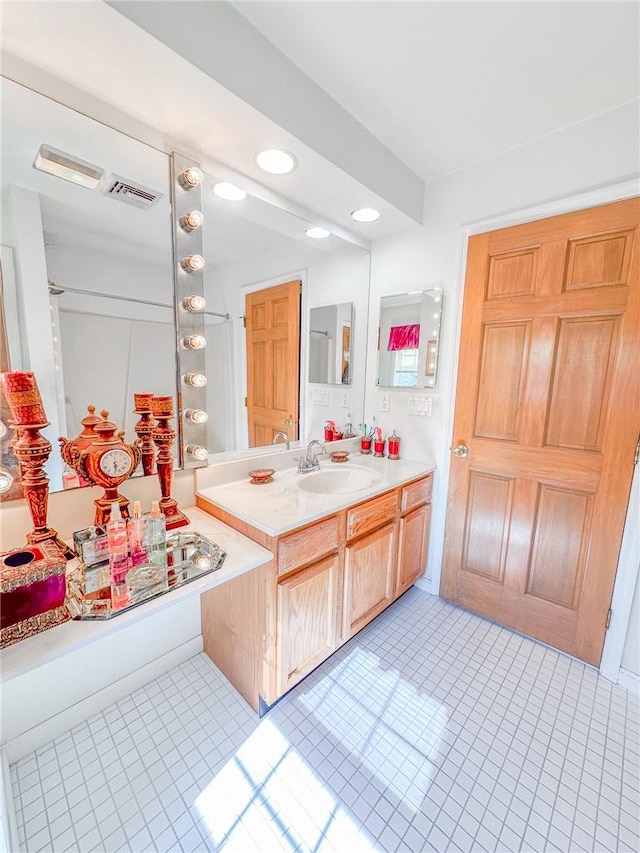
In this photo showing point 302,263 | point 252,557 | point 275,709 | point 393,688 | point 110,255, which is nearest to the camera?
point 252,557

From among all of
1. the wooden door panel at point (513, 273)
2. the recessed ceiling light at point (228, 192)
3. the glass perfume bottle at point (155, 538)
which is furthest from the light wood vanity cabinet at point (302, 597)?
the recessed ceiling light at point (228, 192)

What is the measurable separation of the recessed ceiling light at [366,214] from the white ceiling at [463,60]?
0.29 metres

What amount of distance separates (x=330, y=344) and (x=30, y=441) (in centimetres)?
162

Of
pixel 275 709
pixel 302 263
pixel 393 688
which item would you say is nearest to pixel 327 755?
pixel 275 709

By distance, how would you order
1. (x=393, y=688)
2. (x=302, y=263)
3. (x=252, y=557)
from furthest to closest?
(x=302, y=263) → (x=393, y=688) → (x=252, y=557)

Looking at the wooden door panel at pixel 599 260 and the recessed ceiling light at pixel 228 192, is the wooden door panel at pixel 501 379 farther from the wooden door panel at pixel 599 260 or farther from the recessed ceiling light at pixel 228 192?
the recessed ceiling light at pixel 228 192

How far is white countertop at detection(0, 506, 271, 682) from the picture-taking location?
0.75 m

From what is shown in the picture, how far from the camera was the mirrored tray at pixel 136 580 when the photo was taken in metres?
0.91

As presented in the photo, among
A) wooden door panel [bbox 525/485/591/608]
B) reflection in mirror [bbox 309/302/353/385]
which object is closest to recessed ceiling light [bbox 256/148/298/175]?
reflection in mirror [bbox 309/302/353/385]

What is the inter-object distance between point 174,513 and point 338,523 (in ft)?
2.17

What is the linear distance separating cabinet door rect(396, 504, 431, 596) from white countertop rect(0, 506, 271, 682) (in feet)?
3.13

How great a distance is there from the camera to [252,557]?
1.18 meters

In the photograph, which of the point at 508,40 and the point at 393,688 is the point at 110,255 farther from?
the point at 393,688

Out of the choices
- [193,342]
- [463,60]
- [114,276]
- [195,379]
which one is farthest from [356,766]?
[463,60]
